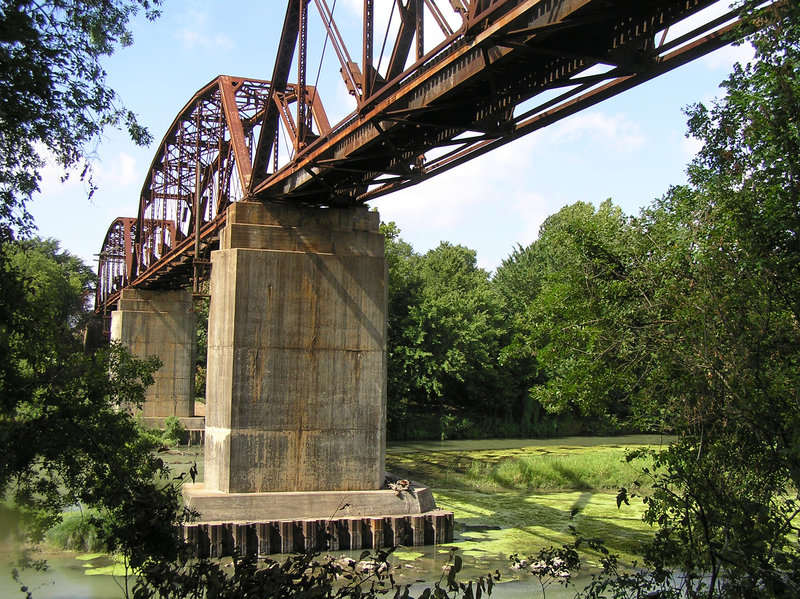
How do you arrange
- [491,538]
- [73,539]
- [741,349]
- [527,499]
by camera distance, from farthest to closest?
[527,499]
[491,538]
[73,539]
[741,349]

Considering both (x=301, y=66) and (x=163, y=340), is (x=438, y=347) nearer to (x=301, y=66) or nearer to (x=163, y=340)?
(x=163, y=340)

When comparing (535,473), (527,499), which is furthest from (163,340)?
(527,499)

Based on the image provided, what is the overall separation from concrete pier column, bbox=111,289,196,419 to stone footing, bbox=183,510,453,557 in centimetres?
2908

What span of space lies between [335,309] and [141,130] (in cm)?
1018

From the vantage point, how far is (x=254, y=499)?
16750mm

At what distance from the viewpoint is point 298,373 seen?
17.9m

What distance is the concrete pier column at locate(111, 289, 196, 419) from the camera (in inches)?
1729

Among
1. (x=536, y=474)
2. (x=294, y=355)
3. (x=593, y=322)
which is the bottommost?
(x=536, y=474)

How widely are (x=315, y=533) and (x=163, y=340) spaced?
3039cm

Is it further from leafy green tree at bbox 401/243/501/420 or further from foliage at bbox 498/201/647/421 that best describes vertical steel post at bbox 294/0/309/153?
leafy green tree at bbox 401/243/501/420

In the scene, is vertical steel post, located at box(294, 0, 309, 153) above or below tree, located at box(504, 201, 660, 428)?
above

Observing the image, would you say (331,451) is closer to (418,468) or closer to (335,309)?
(335,309)

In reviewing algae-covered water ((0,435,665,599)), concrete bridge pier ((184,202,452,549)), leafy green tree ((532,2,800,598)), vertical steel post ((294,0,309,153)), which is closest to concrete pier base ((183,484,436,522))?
concrete bridge pier ((184,202,452,549))

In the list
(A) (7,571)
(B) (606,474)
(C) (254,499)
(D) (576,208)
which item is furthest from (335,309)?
(D) (576,208)
